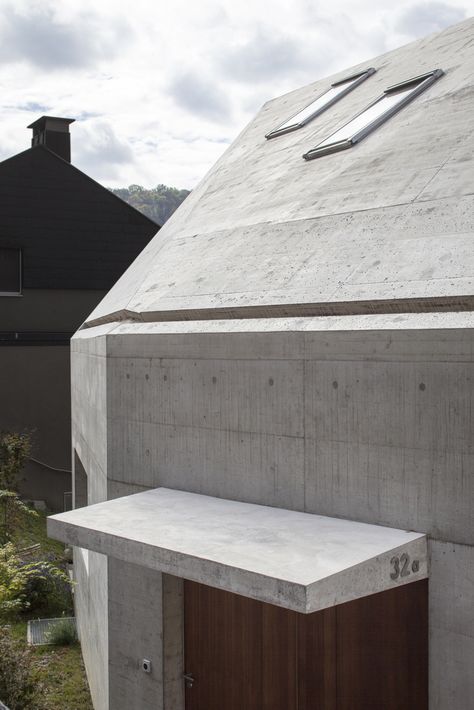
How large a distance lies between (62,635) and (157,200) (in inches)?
3866

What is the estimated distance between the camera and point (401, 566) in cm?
484

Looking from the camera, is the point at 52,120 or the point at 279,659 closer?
the point at 279,659

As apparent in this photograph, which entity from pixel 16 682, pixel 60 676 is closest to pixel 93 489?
pixel 16 682

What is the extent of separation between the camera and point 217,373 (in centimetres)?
645

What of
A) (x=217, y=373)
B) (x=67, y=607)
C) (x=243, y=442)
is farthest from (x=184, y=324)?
(x=67, y=607)

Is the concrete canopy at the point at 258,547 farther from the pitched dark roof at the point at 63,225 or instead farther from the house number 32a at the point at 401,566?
the pitched dark roof at the point at 63,225

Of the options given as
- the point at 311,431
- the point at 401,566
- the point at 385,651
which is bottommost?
the point at 385,651

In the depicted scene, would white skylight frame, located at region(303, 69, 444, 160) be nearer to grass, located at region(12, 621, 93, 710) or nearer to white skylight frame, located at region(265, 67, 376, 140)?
white skylight frame, located at region(265, 67, 376, 140)

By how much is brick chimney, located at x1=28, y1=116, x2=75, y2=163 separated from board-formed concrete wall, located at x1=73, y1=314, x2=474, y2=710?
714 inches

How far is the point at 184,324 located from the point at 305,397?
70.6 inches

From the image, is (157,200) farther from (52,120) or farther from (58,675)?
(58,675)

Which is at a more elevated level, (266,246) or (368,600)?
(266,246)

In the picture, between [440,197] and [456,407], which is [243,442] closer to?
[456,407]

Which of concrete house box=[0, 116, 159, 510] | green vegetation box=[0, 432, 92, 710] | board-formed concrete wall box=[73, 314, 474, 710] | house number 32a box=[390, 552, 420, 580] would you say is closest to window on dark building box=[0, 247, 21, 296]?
concrete house box=[0, 116, 159, 510]
